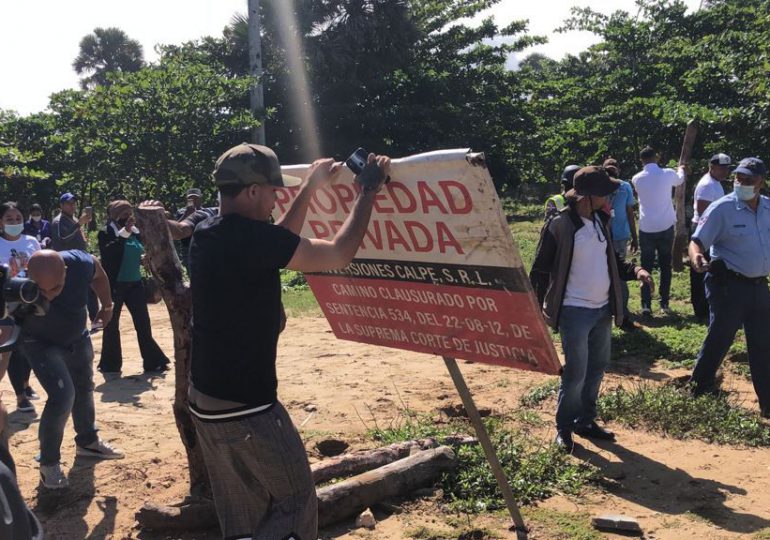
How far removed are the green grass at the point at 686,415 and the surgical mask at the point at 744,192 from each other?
5.17ft

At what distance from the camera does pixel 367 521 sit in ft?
13.8

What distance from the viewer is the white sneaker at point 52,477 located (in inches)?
193

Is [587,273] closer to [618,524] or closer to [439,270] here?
[618,524]

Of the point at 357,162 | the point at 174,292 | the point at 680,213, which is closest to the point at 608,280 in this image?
the point at 357,162

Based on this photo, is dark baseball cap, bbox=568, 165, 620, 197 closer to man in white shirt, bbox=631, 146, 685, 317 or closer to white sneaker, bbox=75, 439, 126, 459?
white sneaker, bbox=75, 439, 126, 459

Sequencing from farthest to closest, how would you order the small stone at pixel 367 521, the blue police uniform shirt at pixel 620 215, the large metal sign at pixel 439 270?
1. the blue police uniform shirt at pixel 620 215
2. the small stone at pixel 367 521
3. the large metal sign at pixel 439 270

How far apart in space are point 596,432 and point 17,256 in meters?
5.38

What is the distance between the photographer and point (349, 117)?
24234 millimetres

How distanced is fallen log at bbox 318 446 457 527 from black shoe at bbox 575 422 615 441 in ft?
4.23

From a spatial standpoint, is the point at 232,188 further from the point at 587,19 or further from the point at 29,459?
the point at 587,19

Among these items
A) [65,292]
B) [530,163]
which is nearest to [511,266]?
[65,292]

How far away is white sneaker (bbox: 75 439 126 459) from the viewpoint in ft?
18.1

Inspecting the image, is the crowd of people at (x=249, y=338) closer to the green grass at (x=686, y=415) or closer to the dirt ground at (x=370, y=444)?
the dirt ground at (x=370, y=444)

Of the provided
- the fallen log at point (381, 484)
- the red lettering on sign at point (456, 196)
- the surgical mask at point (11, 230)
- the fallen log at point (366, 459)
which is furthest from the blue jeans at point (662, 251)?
the surgical mask at point (11, 230)
